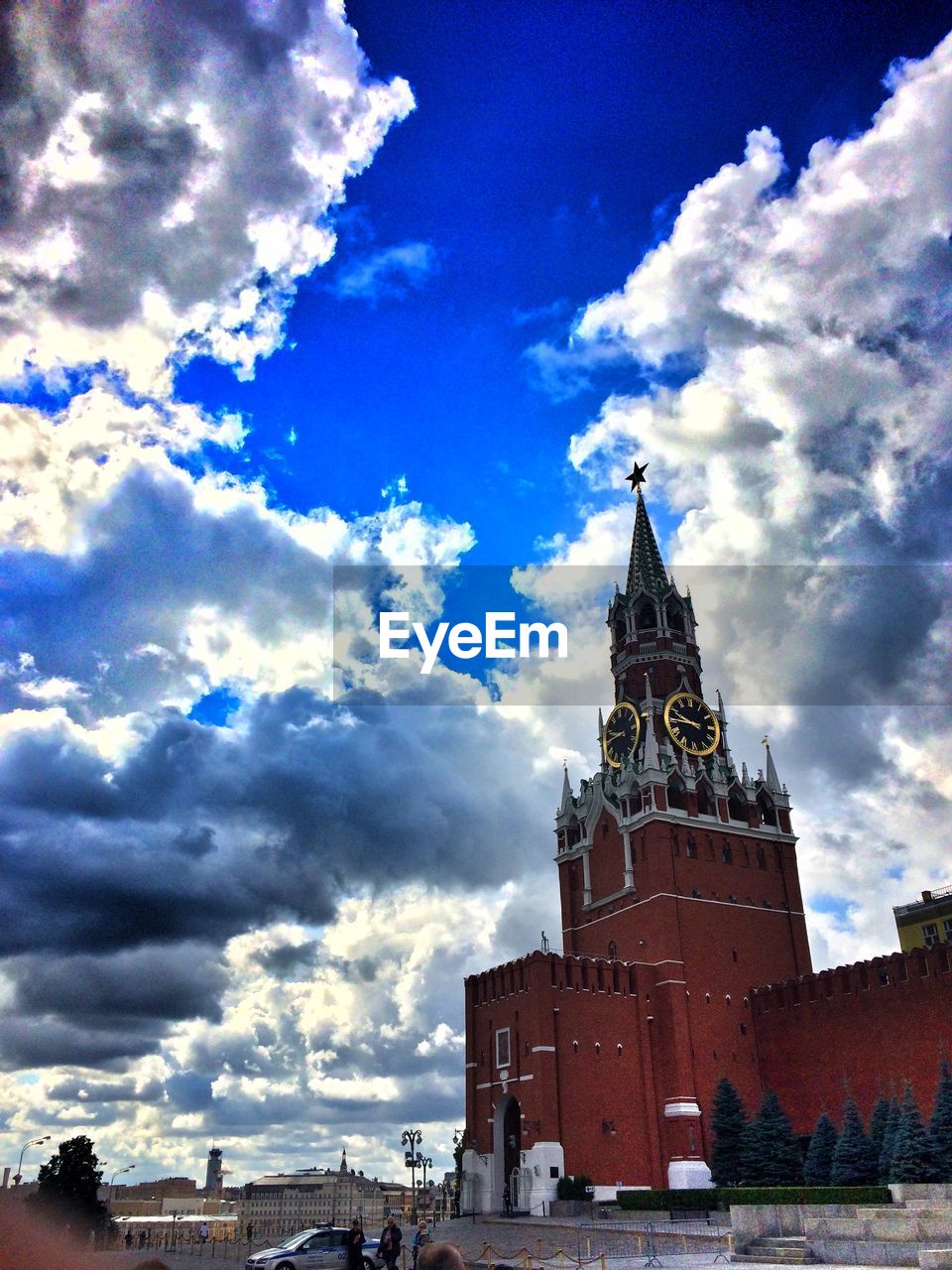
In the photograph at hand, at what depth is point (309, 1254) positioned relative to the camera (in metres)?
24.5

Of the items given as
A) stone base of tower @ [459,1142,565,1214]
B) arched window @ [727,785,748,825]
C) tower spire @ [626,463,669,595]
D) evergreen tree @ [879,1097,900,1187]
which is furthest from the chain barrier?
tower spire @ [626,463,669,595]

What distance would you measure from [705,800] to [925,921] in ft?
61.6

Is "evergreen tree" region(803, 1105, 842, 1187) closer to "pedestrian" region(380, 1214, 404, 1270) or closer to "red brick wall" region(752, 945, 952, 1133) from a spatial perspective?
"red brick wall" region(752, 945, 952, 1133)

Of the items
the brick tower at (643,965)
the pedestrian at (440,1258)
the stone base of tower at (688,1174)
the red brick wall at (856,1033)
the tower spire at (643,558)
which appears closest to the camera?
the pedestrian at (440,1258)

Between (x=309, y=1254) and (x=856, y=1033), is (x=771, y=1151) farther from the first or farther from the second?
(x=309, y=1254)

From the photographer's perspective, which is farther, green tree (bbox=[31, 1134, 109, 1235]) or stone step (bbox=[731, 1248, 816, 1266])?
green tree (bbox=[31, 1134, 109, 1235])

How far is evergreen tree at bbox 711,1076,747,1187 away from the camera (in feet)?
156

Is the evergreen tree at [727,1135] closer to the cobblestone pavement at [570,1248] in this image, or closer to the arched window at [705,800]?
the cobblestone pavement at [570,1248]

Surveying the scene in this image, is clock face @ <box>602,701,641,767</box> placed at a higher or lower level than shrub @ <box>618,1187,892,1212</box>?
higher

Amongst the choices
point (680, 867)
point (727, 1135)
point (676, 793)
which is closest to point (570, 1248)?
point (727, 1135)

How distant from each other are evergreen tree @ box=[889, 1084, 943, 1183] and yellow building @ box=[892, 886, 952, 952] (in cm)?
2952

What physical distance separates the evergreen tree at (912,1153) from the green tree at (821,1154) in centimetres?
595

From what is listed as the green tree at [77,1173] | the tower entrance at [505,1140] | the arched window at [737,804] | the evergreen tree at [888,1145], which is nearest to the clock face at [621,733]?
the arched window at [737,804]

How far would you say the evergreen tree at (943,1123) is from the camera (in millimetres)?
36688
